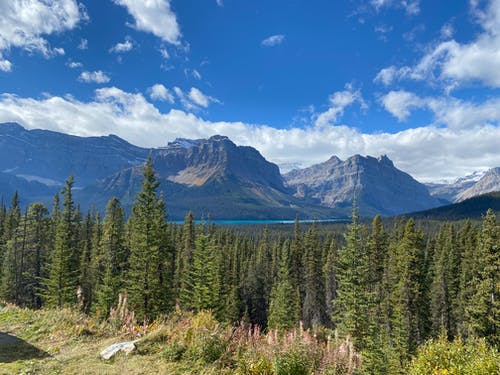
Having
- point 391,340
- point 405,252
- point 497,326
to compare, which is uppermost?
point 405,252

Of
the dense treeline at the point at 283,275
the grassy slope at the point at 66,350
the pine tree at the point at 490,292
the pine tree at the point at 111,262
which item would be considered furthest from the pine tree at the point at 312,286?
the grassy slope at the point at 66,350

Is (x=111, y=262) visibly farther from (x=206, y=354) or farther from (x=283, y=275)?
(x=206, y=354)

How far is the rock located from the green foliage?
272 inches

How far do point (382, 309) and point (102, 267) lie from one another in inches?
1655

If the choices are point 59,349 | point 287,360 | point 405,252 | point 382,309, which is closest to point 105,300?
point 59,349

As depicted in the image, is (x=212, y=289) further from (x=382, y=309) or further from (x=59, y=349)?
(x=59, y=349)

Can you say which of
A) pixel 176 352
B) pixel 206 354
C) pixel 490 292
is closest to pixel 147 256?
pixel 176 352

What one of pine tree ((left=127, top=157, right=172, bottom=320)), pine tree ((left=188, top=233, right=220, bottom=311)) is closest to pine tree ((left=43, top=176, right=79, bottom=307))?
pine tree ((left=127, top=157, right=172, bottom=320))

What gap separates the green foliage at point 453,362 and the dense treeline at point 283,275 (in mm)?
9722

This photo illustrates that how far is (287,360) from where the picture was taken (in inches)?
271

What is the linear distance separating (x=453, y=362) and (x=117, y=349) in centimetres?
824

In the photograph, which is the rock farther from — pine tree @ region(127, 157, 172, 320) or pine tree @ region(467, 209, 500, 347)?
pine tree @ region(467, 209, 500, 347)

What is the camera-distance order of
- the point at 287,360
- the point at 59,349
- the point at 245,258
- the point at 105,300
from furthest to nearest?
the point at 245,258 → the point at 105,300 → the point at 59,349 → the point at 287,360

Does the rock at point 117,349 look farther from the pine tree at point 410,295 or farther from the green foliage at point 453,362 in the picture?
the pine tree at point 410,295
